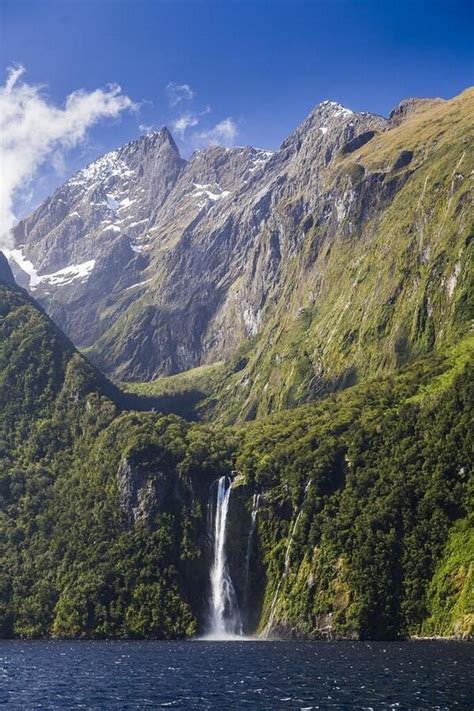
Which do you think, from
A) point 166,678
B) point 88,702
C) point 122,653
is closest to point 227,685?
point 166,678

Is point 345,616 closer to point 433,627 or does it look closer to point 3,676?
point 433,627

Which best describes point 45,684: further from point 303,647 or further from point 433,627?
point 433,627

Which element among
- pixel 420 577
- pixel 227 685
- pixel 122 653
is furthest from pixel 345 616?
pixel 227 685

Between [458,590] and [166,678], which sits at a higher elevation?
[458,590]

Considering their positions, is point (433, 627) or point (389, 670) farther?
point (433, 627)

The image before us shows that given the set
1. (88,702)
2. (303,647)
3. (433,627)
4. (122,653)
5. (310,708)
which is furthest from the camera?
(433,627)

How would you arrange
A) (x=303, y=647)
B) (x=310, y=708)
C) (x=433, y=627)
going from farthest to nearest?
(x=433, y=627)
(x=303, y=647)
(x=310, y=708)
